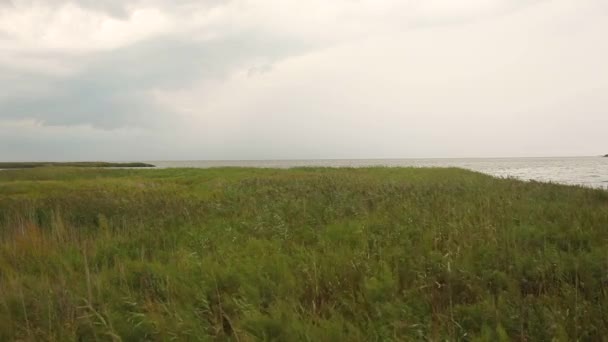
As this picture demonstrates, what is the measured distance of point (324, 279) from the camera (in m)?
4.77

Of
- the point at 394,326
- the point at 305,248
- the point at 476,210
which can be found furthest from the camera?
the point at 476,210

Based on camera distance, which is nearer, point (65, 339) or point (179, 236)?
point (65, 339)

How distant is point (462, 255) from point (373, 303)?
1.84 metres

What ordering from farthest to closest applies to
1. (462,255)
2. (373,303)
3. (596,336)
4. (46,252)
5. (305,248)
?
(46,252) < (305,248) < (462,255) < (373,303) < (596,336)

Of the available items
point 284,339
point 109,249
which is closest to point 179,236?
point 109,249

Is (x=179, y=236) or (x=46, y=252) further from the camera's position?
(x=179, y=236)

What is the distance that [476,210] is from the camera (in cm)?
820

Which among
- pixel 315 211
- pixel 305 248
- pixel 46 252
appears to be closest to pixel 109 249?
pixel 46 252

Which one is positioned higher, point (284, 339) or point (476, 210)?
point (476, 210)

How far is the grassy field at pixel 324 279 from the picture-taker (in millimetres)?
3615

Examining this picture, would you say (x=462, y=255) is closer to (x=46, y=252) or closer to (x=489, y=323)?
(x=489, y=323)

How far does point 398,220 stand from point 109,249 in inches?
211

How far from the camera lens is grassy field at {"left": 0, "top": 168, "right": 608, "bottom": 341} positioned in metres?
3.62

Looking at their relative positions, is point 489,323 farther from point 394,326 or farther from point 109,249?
point 109,249
